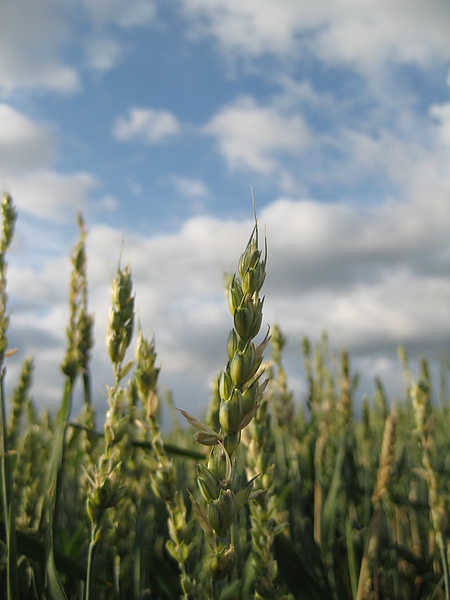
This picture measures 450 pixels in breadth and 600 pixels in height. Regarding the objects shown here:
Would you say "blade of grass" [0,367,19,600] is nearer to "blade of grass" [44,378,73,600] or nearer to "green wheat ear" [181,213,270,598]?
"blade of grass" [44,378,73,600]

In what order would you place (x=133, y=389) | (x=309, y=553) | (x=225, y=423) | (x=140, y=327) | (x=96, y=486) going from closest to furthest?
1. (x=225, y=423)
2. (x=96, y=486)
3. (x=140, y=327)
4. (x=133, y=389)
5. (x=309, y=553)

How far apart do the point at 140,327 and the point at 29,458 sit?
1.67 m

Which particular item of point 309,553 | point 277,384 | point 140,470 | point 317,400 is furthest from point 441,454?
point 140,470

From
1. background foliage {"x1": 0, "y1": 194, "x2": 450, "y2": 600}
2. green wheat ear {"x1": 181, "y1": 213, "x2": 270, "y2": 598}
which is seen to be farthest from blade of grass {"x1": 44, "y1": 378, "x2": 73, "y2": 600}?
green wheat ear {"x1": 181, "y1": 213, "x2": 270, "y2": 598}

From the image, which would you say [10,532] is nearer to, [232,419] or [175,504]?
[175,504]

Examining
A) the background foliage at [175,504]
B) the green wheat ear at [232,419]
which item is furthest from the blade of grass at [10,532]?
the green wheat ear at [232,419]

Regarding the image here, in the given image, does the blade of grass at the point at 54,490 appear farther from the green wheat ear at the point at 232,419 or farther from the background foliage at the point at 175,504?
the green wheat ear at the point at 232,419

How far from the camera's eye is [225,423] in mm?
645

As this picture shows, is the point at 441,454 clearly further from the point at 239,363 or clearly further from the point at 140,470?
the point at 239,363

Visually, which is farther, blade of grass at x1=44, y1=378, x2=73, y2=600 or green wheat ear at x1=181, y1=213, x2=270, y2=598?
blade of grass at x1=44, y1=378, x2=73, y2=600

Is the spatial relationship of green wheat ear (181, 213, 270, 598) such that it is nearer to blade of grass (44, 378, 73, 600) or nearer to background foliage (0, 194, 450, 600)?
background foliage (0, 194, 450, 600)

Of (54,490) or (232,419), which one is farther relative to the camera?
(54,490)

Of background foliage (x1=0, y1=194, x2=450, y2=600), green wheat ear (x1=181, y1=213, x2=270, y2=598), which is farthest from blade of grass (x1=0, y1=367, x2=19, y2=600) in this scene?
green wheat ear (x1=181, y1=213, x2=270, y2=598)

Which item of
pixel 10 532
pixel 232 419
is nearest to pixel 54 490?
pixel 10 532
